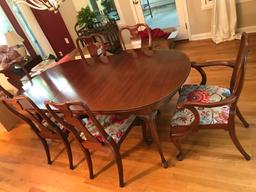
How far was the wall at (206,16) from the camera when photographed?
11.1ft

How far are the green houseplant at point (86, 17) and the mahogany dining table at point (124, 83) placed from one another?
72.7 inches

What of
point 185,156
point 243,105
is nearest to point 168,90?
point 185,156

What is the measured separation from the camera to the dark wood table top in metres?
1.64

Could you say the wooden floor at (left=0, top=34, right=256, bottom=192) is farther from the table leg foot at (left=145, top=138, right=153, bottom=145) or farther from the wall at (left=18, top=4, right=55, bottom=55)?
the wall at (left=18, top=4, right=55, bottom=55)

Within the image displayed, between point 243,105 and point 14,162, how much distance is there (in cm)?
263

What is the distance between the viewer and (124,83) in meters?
1.88

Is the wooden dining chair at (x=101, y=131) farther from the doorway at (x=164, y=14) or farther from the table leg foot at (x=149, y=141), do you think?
the doorway at (x=164, y=14)

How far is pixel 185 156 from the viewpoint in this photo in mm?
2004

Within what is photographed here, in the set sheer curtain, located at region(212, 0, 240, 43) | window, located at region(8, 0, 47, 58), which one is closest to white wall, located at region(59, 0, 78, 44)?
window, located at region(8, 0, 47, 58)

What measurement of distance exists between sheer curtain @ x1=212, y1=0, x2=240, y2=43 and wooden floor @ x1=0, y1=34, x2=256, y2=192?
728 mm

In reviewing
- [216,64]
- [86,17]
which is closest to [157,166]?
[216,64]

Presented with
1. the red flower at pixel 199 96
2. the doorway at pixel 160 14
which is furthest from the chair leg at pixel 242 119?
the doorway at pixel 160 14

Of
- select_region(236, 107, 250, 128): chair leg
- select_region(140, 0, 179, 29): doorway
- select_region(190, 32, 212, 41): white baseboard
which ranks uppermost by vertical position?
select_region(140, 0, 179, 29): doorway

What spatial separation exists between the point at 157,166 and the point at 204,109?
0.67 metres
